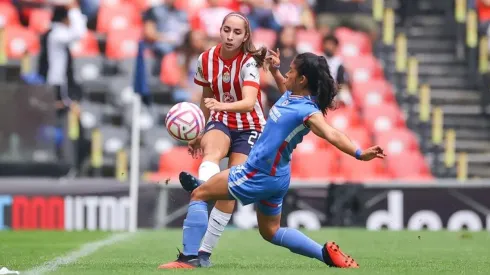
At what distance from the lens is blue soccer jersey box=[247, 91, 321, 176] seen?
8.59 metres

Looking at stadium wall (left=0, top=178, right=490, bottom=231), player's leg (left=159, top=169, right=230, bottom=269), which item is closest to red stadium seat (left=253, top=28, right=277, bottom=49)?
stadium wall (left=0, top=178, right=490, bottom=231)

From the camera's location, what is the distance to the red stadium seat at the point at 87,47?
794 inches

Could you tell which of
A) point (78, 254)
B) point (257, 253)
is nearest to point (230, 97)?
point (257, 253)

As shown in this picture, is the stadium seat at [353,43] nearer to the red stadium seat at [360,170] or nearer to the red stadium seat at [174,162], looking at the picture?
the red stadium seat at [360,170]

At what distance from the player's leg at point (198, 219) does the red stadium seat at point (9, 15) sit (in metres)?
12.7

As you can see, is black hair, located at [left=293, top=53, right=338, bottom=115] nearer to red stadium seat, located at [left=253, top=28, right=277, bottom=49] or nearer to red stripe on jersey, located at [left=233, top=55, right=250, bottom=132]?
red stripe on jersey, located at [left=233, top=55, right=250, bottom=132]

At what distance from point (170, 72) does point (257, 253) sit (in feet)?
29.7

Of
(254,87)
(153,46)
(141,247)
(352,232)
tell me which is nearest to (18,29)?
(153,46)

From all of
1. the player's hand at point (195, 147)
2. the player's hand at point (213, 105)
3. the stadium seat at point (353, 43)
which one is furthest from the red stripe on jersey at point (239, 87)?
the stadium seat at point (353, 43)

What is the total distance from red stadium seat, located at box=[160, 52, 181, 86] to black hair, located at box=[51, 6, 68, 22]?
1827 millimetres

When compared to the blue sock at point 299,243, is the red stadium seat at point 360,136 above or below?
below

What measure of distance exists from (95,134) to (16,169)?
7.27 feet

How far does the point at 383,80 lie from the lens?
2156 cm

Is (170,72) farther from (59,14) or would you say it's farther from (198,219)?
(198,219)
